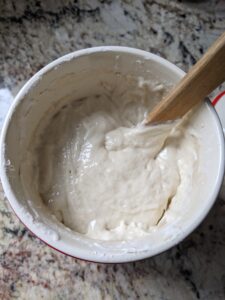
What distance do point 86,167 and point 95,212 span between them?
8cm

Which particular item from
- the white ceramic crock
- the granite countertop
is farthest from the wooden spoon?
the granite countertop

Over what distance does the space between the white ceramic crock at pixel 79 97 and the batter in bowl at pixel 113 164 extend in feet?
0.13

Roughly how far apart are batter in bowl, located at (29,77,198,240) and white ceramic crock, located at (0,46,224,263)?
4 cm

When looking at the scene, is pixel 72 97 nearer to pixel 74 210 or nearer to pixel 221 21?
pixel 74 210

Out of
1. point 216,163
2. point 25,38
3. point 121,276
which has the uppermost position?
point 216,163

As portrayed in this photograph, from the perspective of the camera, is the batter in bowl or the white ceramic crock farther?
the batter in bowl

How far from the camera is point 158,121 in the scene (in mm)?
785

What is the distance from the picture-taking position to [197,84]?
2.26 feet

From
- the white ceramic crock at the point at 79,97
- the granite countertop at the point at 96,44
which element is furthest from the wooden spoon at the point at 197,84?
the granite countertop at the point at 96,44

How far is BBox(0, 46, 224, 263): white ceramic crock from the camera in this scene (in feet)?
2.12

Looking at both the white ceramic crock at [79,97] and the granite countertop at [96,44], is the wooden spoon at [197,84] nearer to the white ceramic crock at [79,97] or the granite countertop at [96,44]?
the white ceramic crock at [79,97]

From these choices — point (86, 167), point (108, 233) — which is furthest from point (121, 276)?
point (86, 167)

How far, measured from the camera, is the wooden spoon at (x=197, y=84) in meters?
0.65

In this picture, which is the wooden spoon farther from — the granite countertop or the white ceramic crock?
the granite countertop
